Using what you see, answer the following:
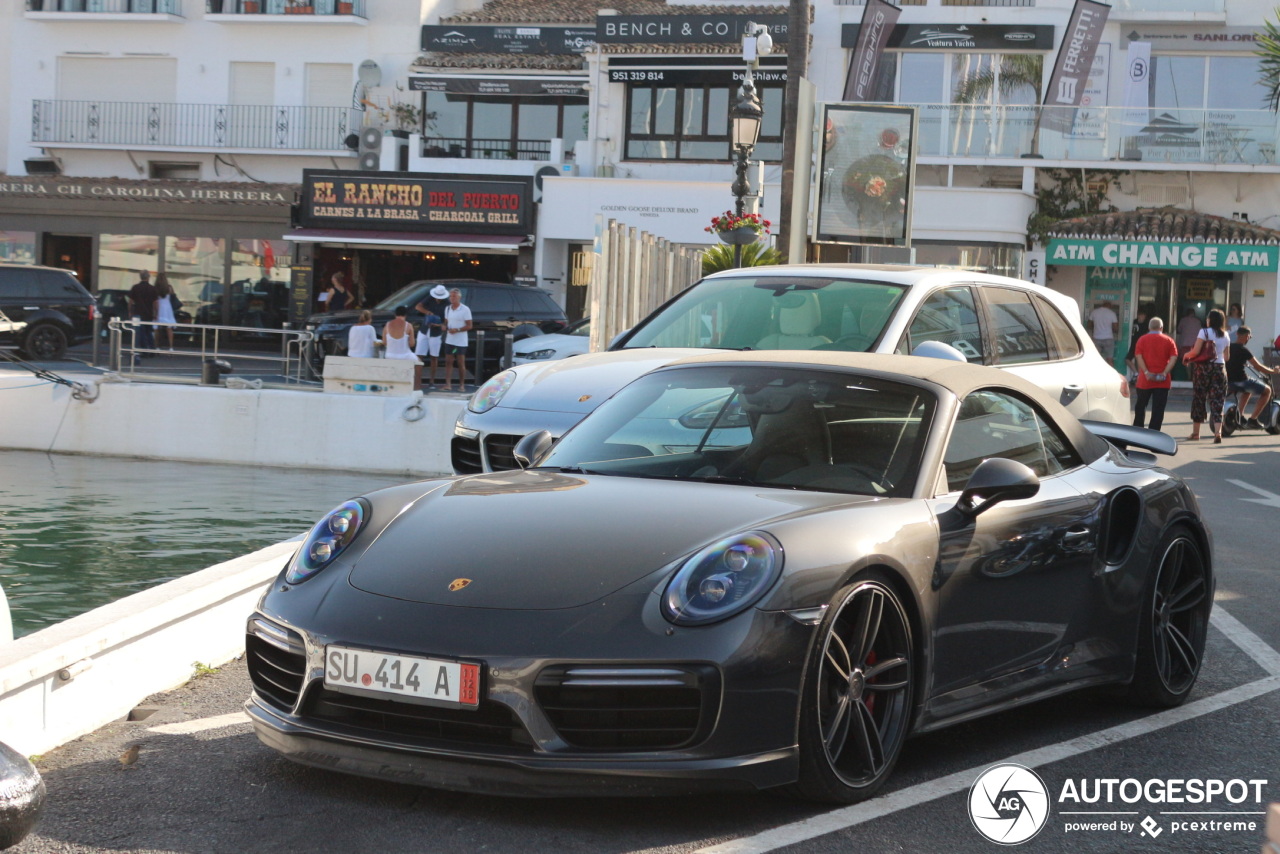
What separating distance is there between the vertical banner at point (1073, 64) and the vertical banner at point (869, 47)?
404 centimetres

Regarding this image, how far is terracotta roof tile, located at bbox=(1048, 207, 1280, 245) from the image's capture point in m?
35.1

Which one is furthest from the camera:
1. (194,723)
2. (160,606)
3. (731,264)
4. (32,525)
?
(731,264)

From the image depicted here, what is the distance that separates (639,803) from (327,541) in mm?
1164

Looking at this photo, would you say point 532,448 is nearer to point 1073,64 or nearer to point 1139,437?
point 1139,437

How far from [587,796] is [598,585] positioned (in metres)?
0.53

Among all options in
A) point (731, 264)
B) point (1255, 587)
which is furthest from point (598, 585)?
point (731, 264)

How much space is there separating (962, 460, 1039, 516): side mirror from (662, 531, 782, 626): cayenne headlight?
0.84m

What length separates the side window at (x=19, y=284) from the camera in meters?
A: 27.8

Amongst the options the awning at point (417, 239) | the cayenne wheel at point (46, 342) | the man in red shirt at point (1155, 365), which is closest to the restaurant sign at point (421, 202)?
the awning at point (417, 239)

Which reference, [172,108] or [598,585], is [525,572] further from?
[172,108]

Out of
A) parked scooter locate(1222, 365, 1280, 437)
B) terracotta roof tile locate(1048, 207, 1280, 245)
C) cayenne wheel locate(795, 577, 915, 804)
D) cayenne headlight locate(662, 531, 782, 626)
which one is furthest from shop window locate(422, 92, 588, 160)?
cayenne headlight locate(662, 531, 782, 626)

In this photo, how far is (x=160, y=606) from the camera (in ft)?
17.9

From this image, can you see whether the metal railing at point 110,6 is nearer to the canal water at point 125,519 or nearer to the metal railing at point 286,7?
the metal railing at point 286,7

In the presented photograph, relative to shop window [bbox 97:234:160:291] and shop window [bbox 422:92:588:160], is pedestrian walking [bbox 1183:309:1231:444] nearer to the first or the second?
shop window [bbox 422:92:588:160]
